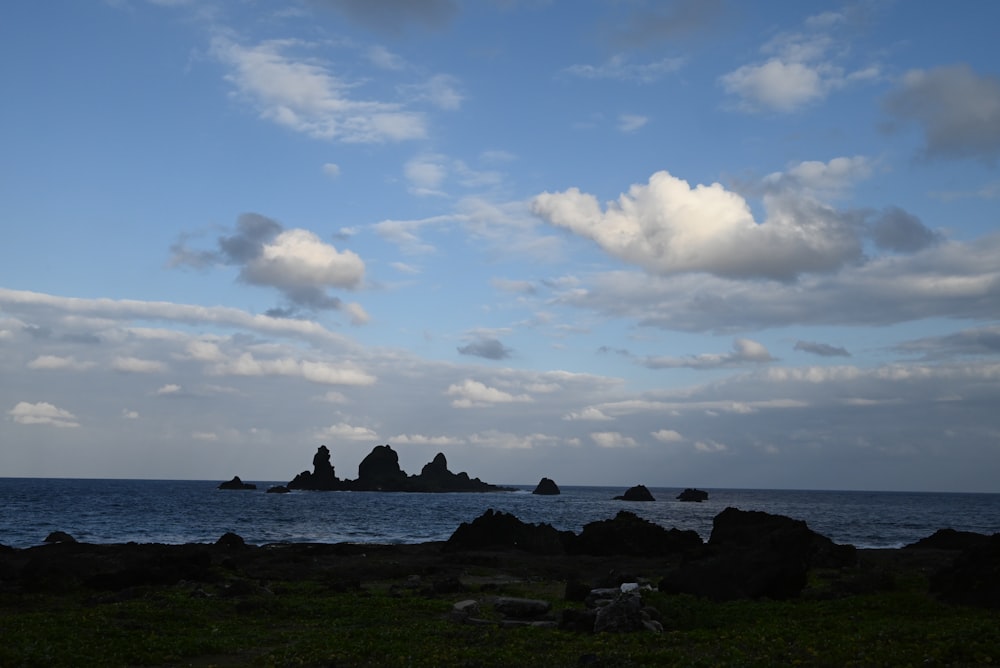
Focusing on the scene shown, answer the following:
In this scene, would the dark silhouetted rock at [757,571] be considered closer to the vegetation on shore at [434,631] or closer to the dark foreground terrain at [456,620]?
the dark foreground terrain at [456,620]

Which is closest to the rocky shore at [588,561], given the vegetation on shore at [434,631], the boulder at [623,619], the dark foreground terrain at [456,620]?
the dark foreground terrain at [456,620]

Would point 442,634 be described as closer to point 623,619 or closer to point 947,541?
point 623,619

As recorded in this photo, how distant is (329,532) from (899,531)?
2763 inches

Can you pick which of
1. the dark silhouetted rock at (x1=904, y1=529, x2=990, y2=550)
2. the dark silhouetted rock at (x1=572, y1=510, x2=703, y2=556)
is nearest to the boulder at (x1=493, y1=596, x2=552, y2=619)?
the dark silhouetted rock at (x1=572, y1=510, x2=703, y2=556)

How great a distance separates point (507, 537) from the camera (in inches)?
2643

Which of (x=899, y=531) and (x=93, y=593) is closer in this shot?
(x=93, y=593)

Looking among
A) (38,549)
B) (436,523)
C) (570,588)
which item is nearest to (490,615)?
(570,588)

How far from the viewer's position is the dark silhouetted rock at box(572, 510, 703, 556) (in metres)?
62.1

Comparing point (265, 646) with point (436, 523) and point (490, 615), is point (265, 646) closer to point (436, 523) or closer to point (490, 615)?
point (490, 615)

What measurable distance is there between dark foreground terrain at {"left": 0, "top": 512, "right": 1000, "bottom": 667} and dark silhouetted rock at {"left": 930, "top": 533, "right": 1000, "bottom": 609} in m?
0.16

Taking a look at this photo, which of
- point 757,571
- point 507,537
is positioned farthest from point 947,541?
point 757,571

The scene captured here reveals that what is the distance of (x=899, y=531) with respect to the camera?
3957 inches

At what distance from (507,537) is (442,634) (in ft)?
139

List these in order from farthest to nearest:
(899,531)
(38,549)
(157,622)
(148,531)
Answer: (899,531)
(148,531)
(38,549)
(157,622)
